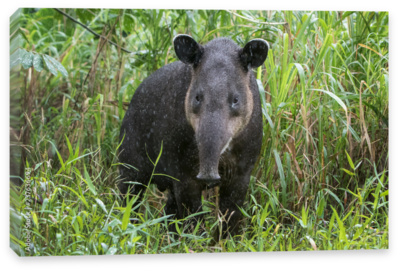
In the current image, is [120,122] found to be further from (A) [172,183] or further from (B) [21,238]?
(B) [21,238]

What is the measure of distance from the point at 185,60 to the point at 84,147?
122 cm

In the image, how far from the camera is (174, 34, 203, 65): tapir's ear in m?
6.05

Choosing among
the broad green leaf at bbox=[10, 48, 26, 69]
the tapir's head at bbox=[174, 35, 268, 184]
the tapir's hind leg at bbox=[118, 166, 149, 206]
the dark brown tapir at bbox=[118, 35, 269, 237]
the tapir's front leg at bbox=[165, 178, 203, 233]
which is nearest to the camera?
the tapir's head at bbox=[174, 35, 268, 184]

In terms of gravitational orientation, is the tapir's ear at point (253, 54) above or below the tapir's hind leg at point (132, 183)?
above

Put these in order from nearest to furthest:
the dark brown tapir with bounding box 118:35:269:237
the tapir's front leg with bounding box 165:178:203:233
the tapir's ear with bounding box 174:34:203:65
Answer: the dark brown tapir with bounding box 118:35:269:237 → the tapir's ear with bounding box 174:34:203:65 → the tapir's front leg with bounding box 165:178:203:233

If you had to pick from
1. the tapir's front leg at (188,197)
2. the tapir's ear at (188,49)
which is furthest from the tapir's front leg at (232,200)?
the tapir's ear at (188,49)

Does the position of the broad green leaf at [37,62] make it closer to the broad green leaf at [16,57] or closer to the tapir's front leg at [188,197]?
the broad green leaf at [16,57]

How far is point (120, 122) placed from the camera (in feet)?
23.2

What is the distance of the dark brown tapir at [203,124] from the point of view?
19.1ft

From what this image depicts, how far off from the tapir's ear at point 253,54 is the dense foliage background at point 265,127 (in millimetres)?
632

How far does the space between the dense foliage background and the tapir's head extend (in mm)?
666

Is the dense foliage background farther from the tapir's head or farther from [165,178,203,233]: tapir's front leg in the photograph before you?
the tapir's head

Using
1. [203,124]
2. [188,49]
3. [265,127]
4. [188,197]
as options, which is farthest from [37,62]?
[265,127]

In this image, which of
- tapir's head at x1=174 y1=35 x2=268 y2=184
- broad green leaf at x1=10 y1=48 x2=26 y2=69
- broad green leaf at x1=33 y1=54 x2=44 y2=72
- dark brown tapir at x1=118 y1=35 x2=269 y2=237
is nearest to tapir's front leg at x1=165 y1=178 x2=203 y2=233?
dark brown tapir at x1=118 y1=35 x2=269 y2=237
